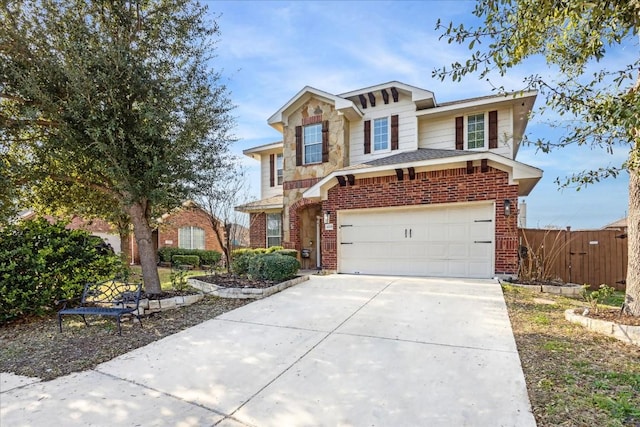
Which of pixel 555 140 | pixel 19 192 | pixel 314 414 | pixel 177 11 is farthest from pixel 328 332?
pixel 177 11

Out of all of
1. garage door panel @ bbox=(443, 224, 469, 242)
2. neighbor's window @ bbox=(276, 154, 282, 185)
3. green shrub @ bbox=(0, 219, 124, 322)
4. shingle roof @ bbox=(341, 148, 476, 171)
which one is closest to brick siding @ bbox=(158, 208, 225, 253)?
neighbor's window @ bbox=(276, 154, 282, 185)

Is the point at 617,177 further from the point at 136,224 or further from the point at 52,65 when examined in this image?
the point at 52,65

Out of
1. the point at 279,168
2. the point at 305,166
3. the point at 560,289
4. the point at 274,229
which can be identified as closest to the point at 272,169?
the point at 279,168

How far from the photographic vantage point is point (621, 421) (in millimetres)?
2697

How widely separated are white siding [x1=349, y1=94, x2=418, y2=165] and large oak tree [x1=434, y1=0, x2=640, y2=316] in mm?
6231

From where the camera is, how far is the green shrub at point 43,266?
5777mm

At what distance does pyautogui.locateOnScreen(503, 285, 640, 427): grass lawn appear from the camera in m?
2.81

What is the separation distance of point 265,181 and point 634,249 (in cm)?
1342

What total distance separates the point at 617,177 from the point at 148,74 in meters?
8.55

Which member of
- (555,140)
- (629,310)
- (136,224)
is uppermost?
(555,140)

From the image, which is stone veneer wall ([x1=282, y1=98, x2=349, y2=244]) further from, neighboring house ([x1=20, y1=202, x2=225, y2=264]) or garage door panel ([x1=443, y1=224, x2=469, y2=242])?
neighboring house ([x1=20, y1=202, x2=225, y2=264])

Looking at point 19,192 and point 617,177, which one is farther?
point 19,192

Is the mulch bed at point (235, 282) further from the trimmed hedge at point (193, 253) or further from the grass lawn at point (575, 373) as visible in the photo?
the trimmed hedge at point (193, 253)

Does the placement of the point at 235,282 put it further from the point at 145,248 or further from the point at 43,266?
the point at 43,266
